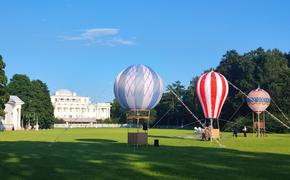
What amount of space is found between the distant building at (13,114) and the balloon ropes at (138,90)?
91.5m

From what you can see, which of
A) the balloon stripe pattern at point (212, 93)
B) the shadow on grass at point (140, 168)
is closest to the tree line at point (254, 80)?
the balloon stripe pattern at point (212, 93)

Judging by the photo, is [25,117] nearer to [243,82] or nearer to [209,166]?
[243,82]

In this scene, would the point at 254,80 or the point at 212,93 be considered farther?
the point at 254,80

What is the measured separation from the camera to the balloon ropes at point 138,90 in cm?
3602

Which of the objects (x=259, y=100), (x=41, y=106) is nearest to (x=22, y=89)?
(x=41, y=106)

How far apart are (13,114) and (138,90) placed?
9983 cm

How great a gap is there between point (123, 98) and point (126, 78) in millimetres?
1587

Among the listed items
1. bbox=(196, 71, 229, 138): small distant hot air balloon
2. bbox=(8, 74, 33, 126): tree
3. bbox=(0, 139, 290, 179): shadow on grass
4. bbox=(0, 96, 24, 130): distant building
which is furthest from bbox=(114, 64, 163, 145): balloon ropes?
bbox=(8, 74, 33, 126): tree

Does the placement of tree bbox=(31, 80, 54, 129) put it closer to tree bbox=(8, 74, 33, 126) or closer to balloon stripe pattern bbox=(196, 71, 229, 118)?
tree bbox=(8, 74, 33, 126)

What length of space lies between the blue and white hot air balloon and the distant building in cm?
9146

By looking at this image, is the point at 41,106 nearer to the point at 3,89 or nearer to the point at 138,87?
the point at 3,89

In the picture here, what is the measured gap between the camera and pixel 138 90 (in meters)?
36.0

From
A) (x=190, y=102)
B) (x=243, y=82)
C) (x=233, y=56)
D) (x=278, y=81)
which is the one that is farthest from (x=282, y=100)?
(x=190, y=102)

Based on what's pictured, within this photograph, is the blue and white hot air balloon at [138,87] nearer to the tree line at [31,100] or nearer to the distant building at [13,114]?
the distant building at [13,114]
